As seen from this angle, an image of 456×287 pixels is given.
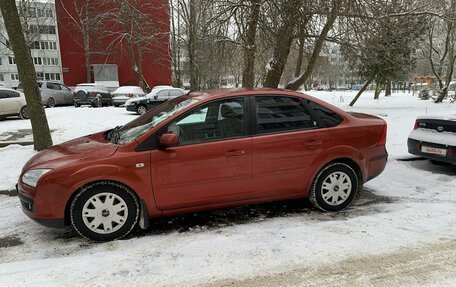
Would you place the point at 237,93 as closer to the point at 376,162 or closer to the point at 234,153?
the point at 234,153

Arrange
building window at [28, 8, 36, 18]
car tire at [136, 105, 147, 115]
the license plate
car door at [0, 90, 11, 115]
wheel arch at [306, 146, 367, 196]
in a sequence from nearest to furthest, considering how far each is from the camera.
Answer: wheel arch at [306, 146, 367, 196] → the license plate → car door at [0, 90, 11, 115] → car tire at [136, 105, 147, 115] → building window at [28, 8, 36, 18]

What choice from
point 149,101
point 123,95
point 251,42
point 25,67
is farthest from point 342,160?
point 123,95

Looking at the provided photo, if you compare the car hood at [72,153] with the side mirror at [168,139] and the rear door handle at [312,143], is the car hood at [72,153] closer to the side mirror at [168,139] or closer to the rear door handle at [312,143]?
the side mirror at [168,139]

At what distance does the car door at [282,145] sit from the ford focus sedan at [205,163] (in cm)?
1

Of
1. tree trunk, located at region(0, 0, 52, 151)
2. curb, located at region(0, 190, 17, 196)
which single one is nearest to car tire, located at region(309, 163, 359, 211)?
curb, located at region(0, 190, 17, 196)

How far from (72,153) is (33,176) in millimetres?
442

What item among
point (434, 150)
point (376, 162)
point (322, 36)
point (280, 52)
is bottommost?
point (434, 150)

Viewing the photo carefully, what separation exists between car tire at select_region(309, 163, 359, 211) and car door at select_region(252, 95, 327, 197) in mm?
214

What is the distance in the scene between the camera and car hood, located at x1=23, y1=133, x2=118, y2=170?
371cm

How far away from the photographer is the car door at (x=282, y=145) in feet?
13.6

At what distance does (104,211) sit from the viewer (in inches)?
147

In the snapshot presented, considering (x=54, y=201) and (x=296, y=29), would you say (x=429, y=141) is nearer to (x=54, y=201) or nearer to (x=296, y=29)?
(x=296, y=29)

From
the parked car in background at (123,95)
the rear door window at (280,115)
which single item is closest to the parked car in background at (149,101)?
the parked car in background at (123,95)

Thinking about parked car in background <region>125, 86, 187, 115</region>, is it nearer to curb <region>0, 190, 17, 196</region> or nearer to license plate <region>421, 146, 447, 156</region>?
curb <region>0, 190, 17, 196</region>
